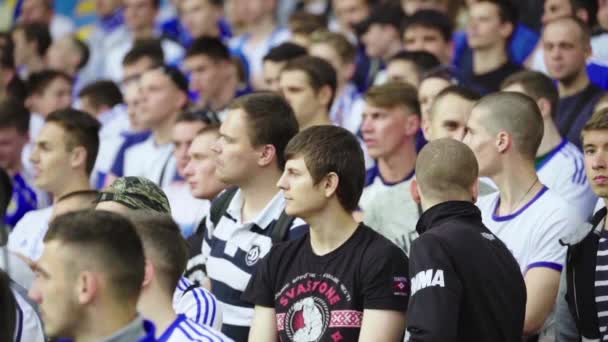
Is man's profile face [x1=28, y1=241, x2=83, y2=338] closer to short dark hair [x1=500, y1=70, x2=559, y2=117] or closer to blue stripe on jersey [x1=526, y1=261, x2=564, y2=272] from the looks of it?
blue stripe on jersey [x1=526, y1=261, x2=564, y2=272]

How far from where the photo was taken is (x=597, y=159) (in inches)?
239

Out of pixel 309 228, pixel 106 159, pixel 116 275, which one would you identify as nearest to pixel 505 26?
pixel 106 159

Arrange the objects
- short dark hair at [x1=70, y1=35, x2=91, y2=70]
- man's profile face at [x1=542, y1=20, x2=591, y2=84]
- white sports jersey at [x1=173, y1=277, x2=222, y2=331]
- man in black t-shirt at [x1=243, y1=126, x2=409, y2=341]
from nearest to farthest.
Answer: white sports jersey at [x1=173, y1=277, x2=222, y2=331] → man in black t-shirt at [x1=243, y1=126, x2=409, y2=341] → man's profile face at [x1=542, y1=20, x2=591, y2=84] → short dark hair at [x1=70, y1=35, x2=91, y2=70]

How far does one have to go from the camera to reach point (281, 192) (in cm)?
664

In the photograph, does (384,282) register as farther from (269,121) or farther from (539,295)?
(269,121)

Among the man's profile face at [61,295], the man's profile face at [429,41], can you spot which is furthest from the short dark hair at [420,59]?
the man's profile face at [61,295]

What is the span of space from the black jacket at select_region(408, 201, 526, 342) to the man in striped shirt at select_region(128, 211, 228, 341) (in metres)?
0.91

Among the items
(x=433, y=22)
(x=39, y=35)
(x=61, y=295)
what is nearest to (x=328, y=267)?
(x=61, y=295)

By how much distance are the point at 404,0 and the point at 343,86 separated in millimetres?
2409

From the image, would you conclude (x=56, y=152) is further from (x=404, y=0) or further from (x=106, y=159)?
(x=404, y=0)

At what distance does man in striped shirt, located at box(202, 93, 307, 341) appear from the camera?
6395mm

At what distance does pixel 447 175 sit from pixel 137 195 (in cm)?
149

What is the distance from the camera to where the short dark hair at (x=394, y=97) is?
8.17 meters

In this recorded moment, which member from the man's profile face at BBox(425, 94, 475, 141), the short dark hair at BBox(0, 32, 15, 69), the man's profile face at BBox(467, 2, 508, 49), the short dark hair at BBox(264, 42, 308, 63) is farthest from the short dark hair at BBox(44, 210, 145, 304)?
the short dark hair at BBox(0, 32, 15, 69)
